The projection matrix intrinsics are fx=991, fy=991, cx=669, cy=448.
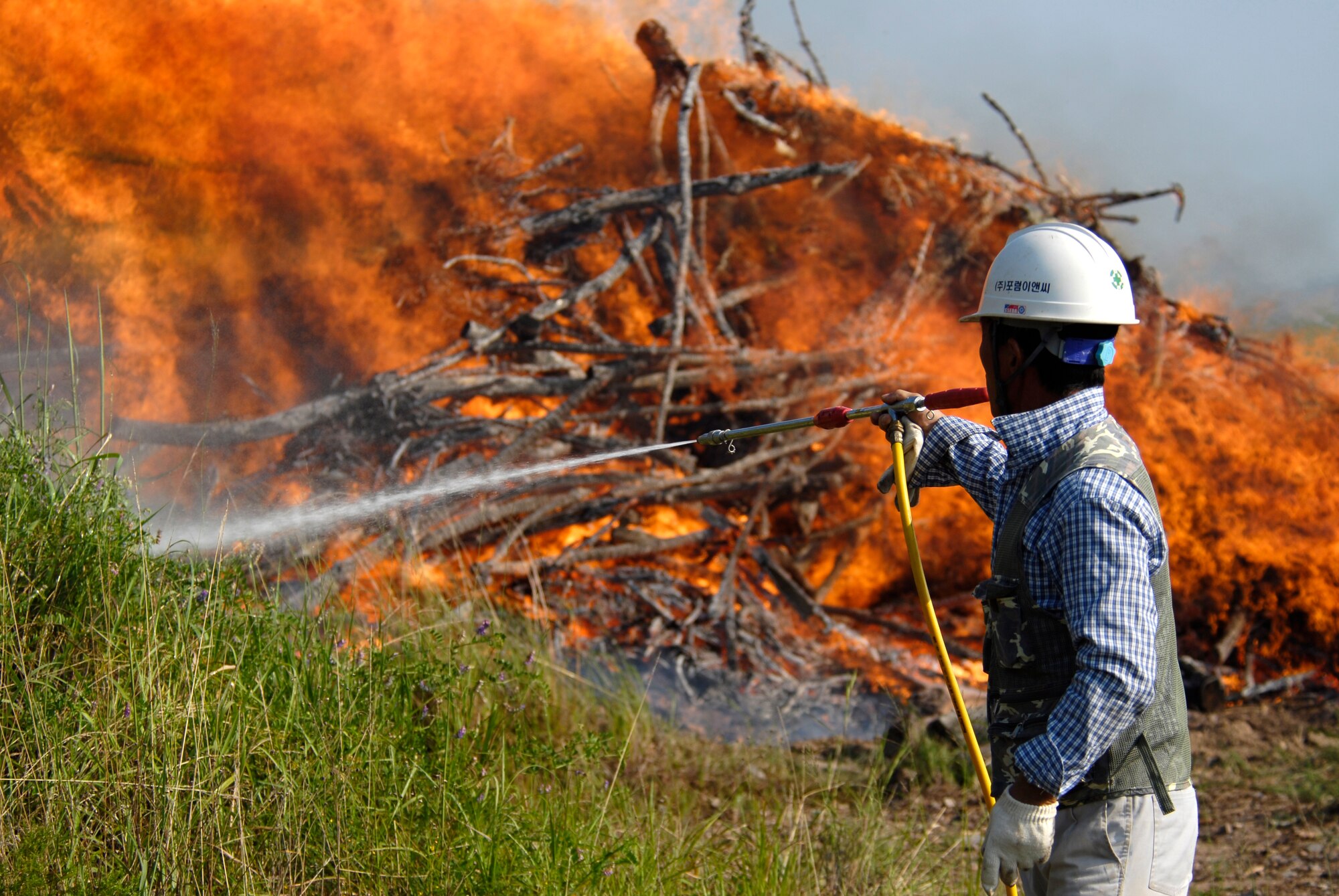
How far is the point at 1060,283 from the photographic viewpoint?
89.1 inches

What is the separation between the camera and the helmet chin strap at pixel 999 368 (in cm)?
229

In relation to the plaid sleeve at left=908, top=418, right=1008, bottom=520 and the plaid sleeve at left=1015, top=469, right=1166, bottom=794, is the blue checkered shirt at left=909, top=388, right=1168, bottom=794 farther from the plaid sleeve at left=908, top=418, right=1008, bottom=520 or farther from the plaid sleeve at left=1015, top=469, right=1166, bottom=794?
the plaid sleeve at left=908, top=418, right=1008, bottom=520

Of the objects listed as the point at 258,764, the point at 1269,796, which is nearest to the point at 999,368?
the point at 258,764

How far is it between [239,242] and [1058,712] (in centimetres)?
592

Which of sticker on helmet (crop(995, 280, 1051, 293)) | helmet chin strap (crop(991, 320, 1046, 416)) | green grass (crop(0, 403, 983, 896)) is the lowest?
green grass (crop(0, 403, 983, 896))

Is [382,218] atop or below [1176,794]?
atop

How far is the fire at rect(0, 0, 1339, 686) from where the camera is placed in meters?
5.95

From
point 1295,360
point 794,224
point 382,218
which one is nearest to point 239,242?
point 382,218

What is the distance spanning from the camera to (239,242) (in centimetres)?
632

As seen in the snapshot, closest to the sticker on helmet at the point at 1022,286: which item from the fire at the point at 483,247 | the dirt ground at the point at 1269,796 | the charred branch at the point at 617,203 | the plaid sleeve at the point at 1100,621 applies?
the plaid sleeve at the point at 1100,621

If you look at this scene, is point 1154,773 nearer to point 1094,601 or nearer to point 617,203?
point 1094,601

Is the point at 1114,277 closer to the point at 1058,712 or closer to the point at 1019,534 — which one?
the point at 1019,534

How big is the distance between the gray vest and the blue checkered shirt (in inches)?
1.7

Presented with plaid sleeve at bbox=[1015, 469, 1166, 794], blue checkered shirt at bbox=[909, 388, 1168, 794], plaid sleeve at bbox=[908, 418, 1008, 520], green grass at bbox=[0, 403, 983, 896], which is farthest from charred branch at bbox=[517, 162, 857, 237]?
plaid sleeve at bbox=[1015, 469, 1166, 794]
